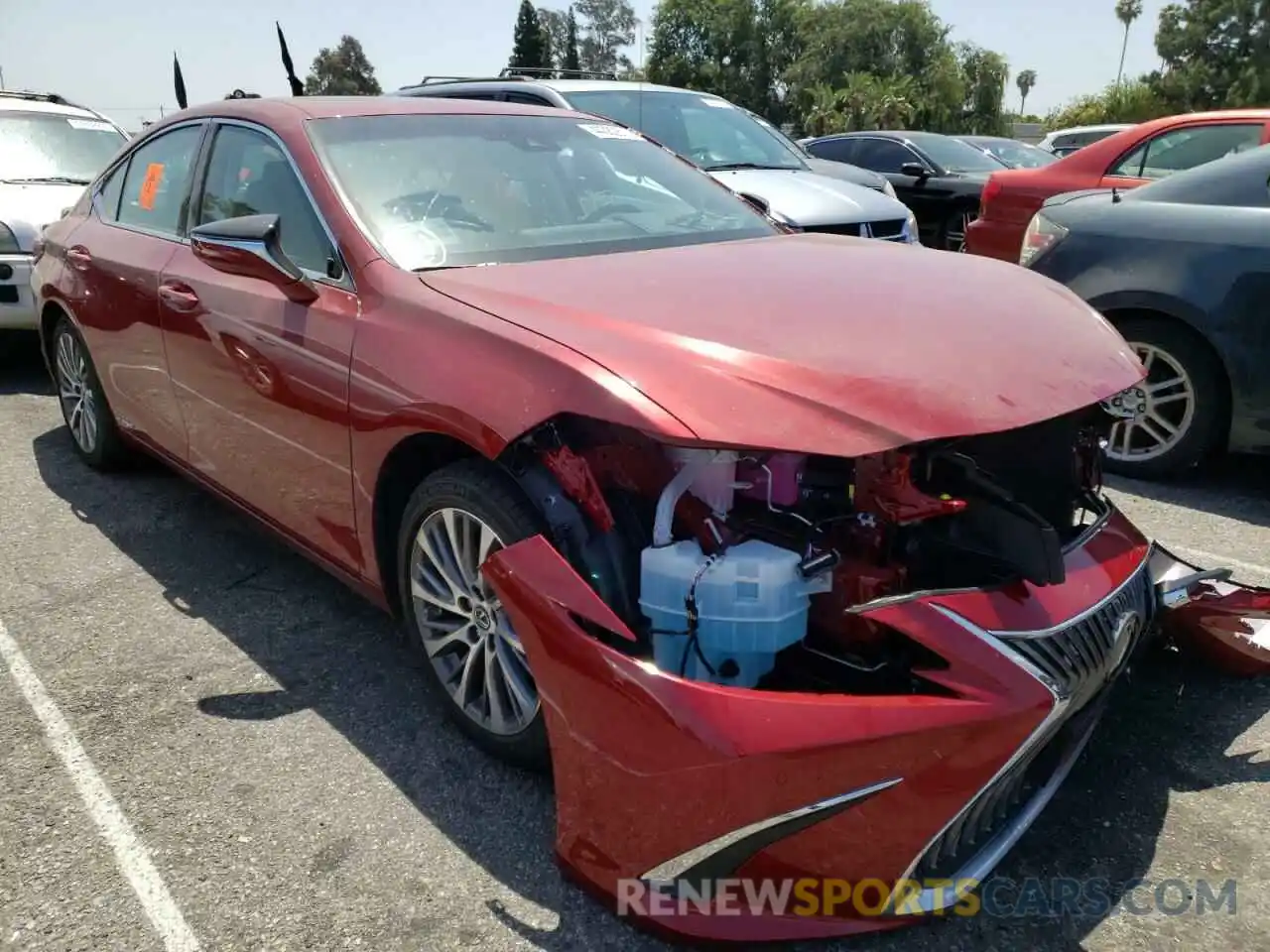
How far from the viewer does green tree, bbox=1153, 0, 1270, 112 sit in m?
47.2

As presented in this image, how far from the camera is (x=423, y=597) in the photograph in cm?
267

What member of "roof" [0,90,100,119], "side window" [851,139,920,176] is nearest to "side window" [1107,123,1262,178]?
"side window" [851,139,920,176]

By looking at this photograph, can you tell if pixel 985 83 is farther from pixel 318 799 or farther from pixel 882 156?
pixel 318 799

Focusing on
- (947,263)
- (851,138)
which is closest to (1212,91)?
(851,138)

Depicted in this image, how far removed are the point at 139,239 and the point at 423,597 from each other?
2246 millimetres

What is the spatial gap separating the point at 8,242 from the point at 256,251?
4.87 m

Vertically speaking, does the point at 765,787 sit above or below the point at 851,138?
below

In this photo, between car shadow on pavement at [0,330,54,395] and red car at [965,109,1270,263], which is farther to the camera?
car shadow on pavement at [0,330,54,395]

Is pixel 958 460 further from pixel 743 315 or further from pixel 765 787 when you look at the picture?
pixel 765 787

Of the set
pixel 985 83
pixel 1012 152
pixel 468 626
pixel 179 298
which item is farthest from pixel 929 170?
pixel 985 83

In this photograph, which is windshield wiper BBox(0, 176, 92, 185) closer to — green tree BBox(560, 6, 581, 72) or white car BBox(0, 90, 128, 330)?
white car BBox(0, 90, 128, 330)

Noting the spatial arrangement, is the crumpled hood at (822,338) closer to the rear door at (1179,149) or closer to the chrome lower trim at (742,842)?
the chrome lower trim at (742,842)

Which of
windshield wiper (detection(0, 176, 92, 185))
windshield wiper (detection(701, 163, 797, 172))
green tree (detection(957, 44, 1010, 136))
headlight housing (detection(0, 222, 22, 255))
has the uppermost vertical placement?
green tree (detection(957, 44, 1010, 136))

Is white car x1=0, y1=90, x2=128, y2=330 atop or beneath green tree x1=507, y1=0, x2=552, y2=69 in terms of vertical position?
beneath
